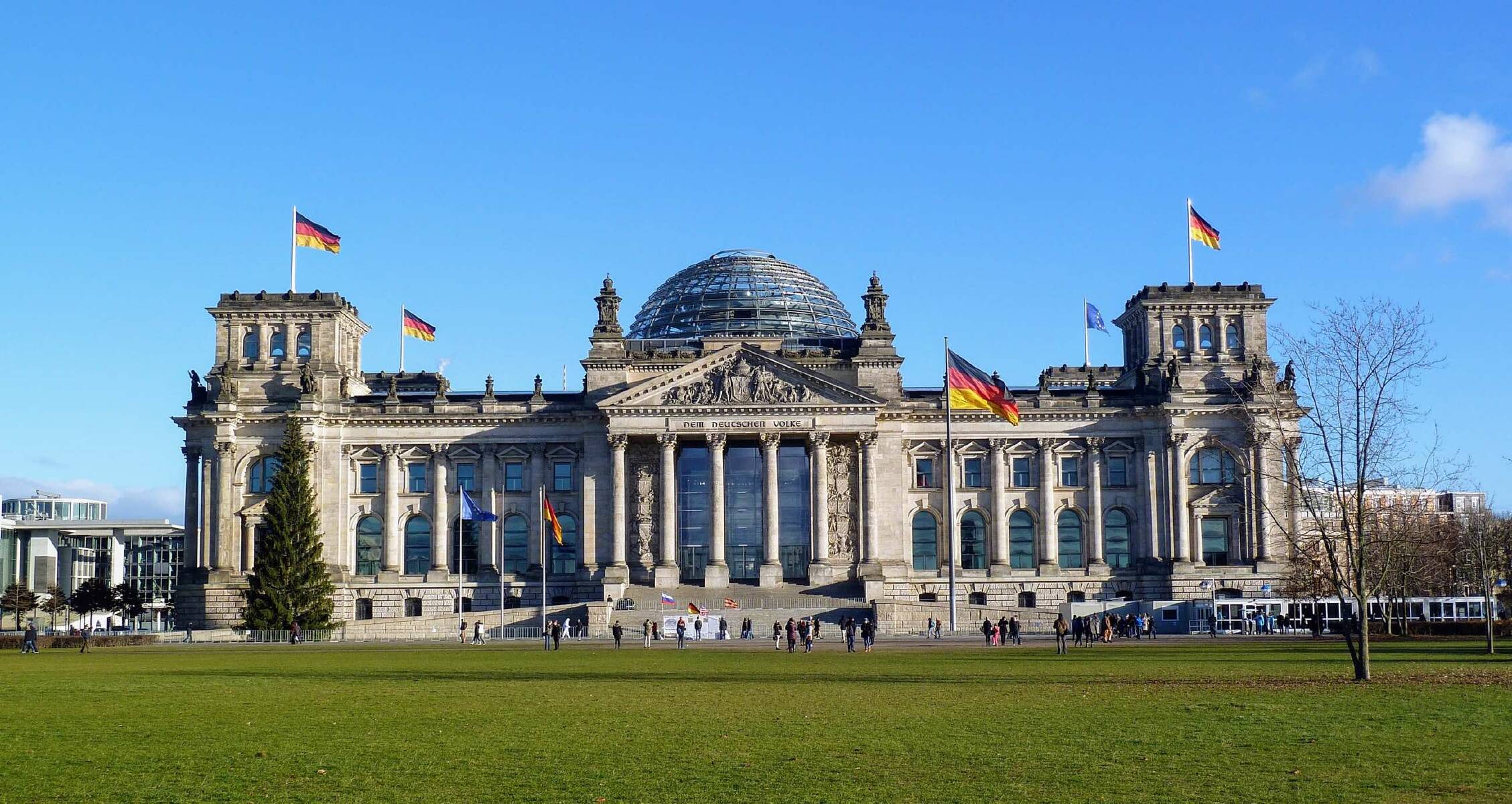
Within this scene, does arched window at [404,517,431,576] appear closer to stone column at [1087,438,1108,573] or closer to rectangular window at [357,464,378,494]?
rectangular window at [357,464,378,494]

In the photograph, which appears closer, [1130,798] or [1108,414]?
[1130,798]

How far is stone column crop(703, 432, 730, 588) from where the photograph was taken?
358 ft

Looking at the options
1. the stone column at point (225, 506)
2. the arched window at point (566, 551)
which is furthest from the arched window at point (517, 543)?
the stone column at point (225, 506)

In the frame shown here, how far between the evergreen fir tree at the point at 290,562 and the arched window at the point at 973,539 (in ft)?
140

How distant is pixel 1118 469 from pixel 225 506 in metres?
61.4

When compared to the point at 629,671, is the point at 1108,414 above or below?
above

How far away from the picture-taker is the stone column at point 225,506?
111 meters

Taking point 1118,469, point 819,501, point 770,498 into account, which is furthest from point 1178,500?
point 770,498

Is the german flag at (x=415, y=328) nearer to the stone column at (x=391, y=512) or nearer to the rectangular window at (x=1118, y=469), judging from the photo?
the stone column at (x=391, y=512)

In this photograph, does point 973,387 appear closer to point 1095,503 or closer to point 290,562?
point 1095,503

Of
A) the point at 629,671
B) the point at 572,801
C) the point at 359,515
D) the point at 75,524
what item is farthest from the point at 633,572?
the point at 75,524

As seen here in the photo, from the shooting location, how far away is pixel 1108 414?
114 meters

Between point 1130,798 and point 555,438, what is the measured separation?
95.1 m

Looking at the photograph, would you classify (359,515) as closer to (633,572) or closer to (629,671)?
(633,572)
